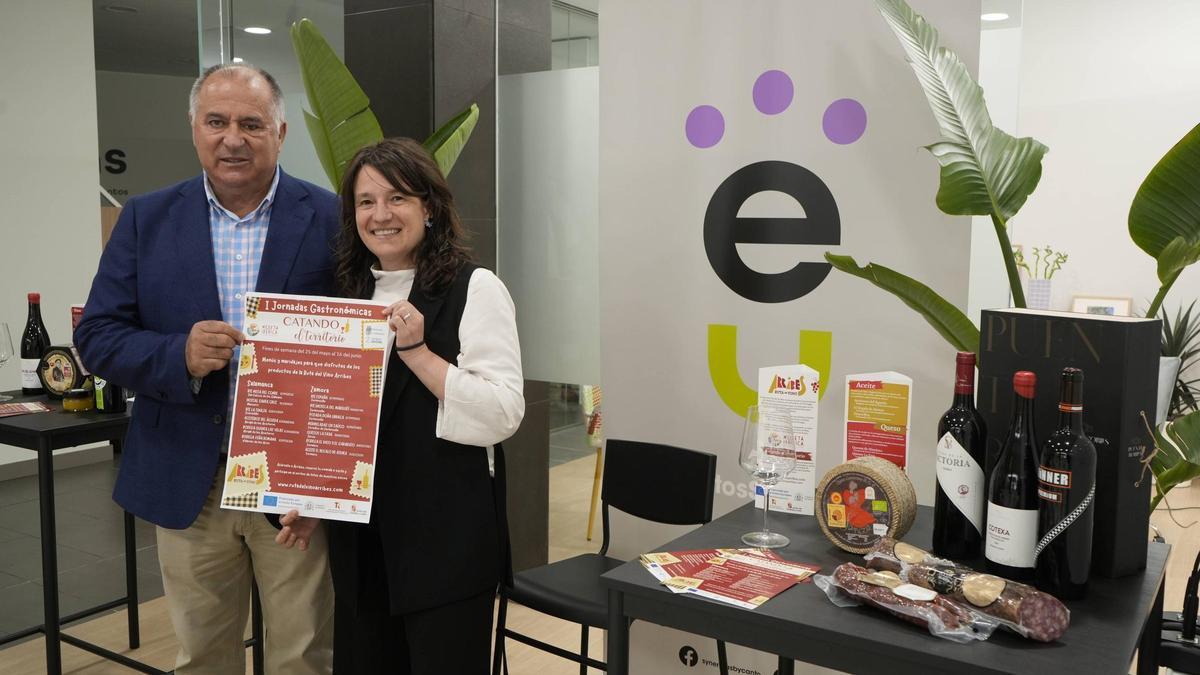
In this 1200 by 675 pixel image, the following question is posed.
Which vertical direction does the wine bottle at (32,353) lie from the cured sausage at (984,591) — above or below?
above

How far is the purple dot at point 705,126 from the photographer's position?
9.20ft

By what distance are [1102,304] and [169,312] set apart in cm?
577

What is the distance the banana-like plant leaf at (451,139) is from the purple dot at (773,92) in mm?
1004

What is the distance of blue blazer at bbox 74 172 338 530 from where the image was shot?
6.82 ft

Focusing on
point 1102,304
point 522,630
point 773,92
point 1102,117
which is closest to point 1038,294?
point 1102,304

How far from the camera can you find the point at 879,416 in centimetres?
189

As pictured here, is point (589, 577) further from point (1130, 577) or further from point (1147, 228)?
point (1147, 228)

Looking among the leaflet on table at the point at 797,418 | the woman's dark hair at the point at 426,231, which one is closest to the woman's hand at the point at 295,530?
the woman's dark hair at the point at 426,231

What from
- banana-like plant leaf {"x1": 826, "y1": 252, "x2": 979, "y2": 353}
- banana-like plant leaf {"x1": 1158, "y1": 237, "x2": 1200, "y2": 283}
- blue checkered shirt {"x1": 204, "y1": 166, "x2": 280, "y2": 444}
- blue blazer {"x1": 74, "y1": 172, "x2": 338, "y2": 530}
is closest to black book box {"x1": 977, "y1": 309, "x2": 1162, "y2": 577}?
banana-like plant leaf {"x1": 1158, "y1": 237, "x2": 1200, "y2": 283}

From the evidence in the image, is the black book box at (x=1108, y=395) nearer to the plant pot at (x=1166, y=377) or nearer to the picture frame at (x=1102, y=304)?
the plant pot at (x=1166, y=377)

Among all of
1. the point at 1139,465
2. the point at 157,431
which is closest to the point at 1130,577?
the point at 1139,465

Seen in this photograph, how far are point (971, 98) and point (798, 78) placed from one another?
22.7 inches

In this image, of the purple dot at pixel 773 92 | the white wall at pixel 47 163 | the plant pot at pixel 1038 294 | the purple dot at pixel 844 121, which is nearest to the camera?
the purple dot at pixel 844 121

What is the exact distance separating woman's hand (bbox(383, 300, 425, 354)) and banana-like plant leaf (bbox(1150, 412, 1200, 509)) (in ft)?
4.61
